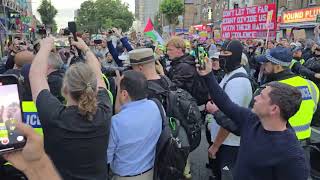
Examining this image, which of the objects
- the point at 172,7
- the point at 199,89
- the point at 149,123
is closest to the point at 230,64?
the point at 199,89

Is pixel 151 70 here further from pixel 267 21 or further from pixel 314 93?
pixel 267 21

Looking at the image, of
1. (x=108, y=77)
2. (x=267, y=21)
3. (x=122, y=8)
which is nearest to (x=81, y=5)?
(x=122, y=8)

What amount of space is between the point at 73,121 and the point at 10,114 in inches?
31.3

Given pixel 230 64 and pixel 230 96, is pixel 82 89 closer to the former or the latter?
pixel 230 96

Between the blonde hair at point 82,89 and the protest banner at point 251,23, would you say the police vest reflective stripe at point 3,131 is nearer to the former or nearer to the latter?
the blonde hair at point 82,89

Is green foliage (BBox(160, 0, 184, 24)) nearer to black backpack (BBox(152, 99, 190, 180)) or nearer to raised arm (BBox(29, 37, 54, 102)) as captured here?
black backpack (BBox(152, 99, 190, 180))

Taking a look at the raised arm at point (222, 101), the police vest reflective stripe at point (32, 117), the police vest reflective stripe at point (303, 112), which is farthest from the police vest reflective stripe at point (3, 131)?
the police vest reflective stripe at point (303, 112)

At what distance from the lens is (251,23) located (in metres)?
13.5

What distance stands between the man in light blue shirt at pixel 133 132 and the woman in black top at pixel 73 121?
0.36 m

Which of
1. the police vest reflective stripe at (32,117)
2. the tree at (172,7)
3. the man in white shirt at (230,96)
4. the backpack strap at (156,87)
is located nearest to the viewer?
the police vest reflective stripe at (32,117)

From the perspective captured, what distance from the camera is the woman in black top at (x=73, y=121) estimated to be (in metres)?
2.42

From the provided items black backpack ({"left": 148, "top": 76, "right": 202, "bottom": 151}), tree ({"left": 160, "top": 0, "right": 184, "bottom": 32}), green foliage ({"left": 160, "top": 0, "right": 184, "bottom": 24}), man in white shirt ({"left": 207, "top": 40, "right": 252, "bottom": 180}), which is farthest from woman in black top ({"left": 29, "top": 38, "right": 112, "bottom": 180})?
green foliage ({"left": 160, "top": 0, "right": 184, "bottom": 24})

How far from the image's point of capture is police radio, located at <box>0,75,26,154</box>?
1463mm

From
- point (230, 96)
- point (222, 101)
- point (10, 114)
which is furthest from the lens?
point (230, 96)
